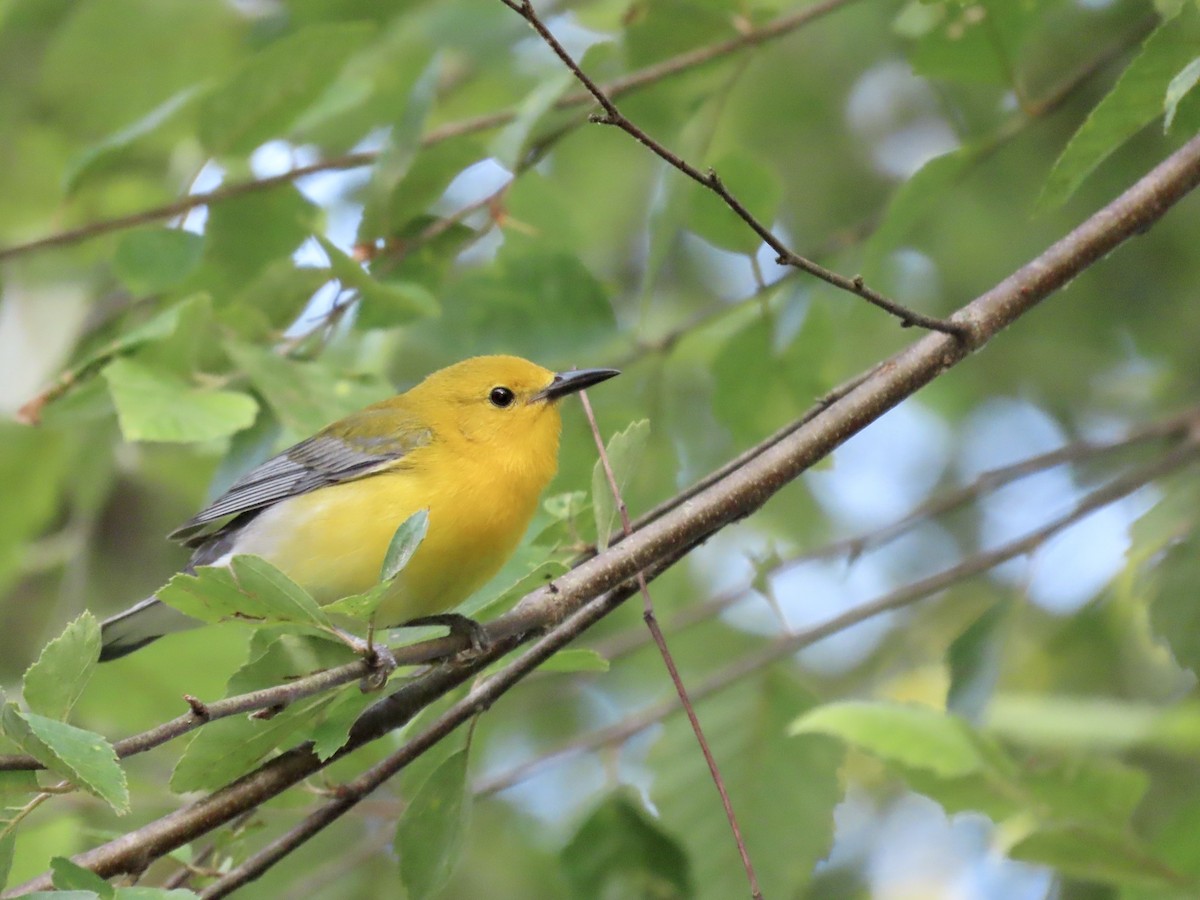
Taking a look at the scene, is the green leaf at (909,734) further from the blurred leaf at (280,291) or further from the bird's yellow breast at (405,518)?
the blurred leaf at (280,291)

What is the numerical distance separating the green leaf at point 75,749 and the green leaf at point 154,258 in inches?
76.6

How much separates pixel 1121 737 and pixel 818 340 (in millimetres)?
1432

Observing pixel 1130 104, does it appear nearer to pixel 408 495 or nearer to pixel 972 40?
pixel 972 40

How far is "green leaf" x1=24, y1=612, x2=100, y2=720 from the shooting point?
2.27m

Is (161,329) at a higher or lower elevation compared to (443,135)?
lower

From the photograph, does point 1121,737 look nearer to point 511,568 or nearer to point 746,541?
point 511,568

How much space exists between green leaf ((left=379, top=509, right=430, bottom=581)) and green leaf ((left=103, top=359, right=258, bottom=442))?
1.19m

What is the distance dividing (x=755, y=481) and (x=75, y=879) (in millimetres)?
1419

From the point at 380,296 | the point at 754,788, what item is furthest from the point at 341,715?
the point at 754,788

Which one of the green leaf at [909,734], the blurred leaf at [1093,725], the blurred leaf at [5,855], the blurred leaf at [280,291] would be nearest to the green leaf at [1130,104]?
the green leaf at [909,734]

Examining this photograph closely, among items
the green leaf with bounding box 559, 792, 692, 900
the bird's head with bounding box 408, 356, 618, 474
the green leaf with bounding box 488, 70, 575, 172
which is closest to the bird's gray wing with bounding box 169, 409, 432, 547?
the bird's head with bounding box 408, 356, 618, 474

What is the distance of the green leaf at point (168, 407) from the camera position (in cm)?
335

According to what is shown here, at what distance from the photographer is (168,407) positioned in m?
3.47

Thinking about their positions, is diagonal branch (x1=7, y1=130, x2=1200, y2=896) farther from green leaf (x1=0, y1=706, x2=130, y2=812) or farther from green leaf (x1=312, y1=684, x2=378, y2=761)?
green leaf (x1=0, y1=706, x2=130, y2=812)
